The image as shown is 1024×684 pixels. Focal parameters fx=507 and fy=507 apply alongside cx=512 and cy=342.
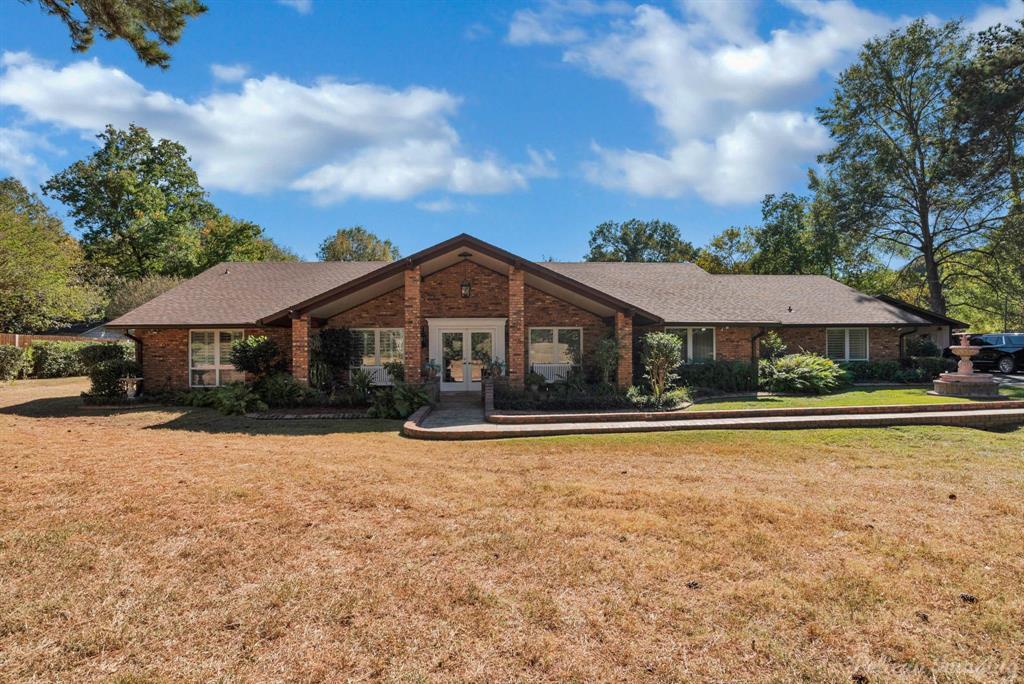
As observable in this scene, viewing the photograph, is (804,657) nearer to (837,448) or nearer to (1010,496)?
(1010,496)

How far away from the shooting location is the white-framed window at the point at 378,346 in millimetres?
17344

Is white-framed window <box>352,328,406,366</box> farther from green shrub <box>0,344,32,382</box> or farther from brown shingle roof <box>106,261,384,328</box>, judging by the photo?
green shrub <box>0,344,32,382</box>

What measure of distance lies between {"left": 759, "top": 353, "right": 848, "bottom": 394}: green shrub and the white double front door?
8799mm

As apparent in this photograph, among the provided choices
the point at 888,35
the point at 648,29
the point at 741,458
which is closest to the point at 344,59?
the point at 648,29

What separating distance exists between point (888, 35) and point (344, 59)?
31.9m

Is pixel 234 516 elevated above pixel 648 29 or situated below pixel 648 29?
below

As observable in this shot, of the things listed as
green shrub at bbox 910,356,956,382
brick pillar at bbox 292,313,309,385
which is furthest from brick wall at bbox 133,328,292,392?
green shrub at bbox 910,356,956,382

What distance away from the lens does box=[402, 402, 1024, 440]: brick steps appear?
410 inches

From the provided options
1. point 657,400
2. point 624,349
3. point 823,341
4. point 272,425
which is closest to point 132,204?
point 272,425

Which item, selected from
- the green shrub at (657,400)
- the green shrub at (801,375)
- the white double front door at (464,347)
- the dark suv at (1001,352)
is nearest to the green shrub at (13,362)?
the white double front door at (464,347)

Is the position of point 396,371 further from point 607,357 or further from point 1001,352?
point 1001,352

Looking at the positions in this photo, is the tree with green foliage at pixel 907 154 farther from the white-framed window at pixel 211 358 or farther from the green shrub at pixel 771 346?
the white-framed window at pixel 211 358

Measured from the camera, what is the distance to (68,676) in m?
2.73

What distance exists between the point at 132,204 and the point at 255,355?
100ft
